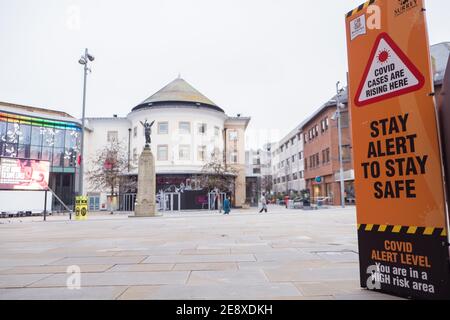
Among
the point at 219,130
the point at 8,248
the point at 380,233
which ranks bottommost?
the point at 8,248

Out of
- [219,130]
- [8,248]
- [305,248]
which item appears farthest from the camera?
[219,130]

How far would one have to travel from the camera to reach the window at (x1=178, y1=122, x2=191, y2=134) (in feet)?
153

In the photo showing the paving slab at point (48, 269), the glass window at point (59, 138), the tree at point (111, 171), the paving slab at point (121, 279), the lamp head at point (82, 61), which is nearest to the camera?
the paving slab at point (121, 279)

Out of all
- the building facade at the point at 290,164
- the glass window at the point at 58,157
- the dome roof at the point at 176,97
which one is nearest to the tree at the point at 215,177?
the dome roof at the point at 176,97

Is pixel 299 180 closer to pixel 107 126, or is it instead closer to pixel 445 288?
pixel 107 126

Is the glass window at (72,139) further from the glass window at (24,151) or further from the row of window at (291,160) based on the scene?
the row of window at (291,160)

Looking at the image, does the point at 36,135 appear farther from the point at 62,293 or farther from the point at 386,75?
the point at 386,75

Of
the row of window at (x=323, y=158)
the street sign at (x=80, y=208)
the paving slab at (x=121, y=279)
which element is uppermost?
the row of window at (x=323, y=158)

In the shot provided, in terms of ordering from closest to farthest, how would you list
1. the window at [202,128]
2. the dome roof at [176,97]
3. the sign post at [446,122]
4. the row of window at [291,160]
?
the sign post at [446,122]
the dome roof at [176,97]
the window at [202,128]
the row of window at [291,160]

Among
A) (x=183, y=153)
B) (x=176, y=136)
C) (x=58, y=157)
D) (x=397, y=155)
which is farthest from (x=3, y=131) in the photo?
(x=397, y=155)

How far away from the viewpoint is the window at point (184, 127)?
46.6m
